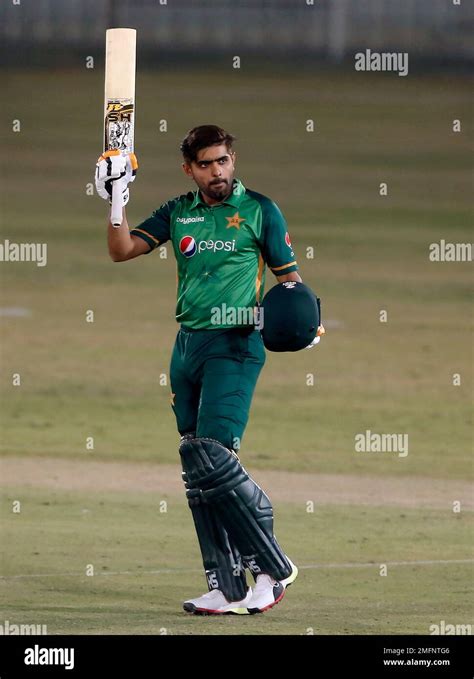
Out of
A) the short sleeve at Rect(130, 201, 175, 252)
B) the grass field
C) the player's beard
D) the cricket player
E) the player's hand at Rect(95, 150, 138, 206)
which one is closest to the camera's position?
the player's hand at Rect(95, 150, 138, 206)

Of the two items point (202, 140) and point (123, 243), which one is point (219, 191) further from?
point (123, 243)

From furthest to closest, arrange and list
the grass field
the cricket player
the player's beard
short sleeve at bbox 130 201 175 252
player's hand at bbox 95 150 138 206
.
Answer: the grass field → short sleeve at bbox 130 201 175 252 → the player's beard → the cricket player → player's hand at bbox 95 150 138 206

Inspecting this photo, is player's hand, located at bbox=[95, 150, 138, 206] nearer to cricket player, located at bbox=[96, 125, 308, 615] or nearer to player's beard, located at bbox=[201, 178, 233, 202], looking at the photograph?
cricket player, located at bbox=[96, 125, 308, 615]

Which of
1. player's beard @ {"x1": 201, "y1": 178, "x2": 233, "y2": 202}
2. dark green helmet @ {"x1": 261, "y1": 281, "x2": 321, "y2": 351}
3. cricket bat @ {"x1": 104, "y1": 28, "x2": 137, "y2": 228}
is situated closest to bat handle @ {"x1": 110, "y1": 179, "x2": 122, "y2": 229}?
cricket bat @ {"x1": 104, "y1": 28, "x2": 137, "y2": 228}

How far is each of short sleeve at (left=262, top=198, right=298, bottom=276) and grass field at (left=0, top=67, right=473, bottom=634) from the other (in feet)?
5.19

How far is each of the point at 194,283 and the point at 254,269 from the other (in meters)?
0.29

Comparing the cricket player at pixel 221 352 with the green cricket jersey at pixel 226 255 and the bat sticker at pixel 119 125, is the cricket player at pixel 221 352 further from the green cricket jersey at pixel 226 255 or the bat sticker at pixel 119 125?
the bat sticker at pixel 119 125

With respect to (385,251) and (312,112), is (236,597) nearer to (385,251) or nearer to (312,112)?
(385,251)

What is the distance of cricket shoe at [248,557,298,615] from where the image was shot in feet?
25.0

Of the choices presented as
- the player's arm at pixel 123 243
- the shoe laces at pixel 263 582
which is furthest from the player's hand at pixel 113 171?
the shoe laces at pixel 263 582

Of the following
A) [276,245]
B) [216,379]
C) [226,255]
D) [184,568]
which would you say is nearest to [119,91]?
[226,255]

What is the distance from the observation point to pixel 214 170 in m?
7.54

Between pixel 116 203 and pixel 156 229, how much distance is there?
0.40 metres

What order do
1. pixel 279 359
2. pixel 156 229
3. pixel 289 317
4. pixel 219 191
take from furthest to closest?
1. pixel 279 359
2. pixel 156 229
3. pixel 219 191
4. pixel 289 317
